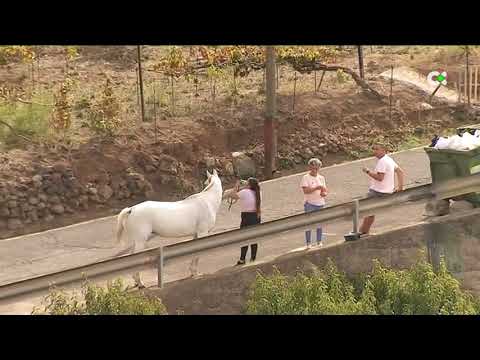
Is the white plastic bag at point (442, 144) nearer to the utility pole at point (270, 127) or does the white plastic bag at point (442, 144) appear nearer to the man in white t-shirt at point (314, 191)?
the man in white t-shirt at point (314, 191)

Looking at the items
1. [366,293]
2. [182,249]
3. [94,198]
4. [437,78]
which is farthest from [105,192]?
[437,78]

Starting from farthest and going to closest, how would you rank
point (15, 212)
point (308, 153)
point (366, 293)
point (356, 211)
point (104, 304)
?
point (308, 153) → point (15, 212) → point (356, 211) → point (366, 293) → point (104, 304)

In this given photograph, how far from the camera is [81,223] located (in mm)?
16203

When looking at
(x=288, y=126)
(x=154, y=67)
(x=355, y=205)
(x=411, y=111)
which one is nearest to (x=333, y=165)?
(x=288, y=126)

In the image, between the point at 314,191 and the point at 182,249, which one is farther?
the point at 314,191

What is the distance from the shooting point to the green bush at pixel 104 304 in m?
11.9

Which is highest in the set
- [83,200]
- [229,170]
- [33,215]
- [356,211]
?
[356,211]

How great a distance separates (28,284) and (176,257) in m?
1.56

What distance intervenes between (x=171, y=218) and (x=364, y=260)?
2.24 metres

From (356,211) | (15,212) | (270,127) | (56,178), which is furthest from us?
(270,127)

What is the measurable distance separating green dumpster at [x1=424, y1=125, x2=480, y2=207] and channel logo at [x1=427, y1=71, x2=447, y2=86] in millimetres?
6265

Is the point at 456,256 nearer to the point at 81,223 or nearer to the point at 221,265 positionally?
the point at 221,265

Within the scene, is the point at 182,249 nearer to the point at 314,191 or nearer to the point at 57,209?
the point at 314,191

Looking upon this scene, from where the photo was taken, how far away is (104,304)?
12.0m
